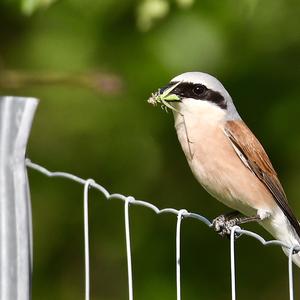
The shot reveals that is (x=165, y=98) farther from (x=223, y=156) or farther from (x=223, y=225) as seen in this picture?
(x=223, y=225)

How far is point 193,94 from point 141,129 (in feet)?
5.33

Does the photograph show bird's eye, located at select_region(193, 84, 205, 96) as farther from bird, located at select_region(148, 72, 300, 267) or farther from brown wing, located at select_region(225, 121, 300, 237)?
brown wing, located at select_region(225, 121, 300, 237)

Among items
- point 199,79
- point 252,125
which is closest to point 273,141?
point 252,125

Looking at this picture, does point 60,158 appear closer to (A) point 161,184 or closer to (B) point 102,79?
(A) point 161,184

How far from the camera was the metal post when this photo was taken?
2957 mm

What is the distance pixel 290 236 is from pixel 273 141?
4.84 feet

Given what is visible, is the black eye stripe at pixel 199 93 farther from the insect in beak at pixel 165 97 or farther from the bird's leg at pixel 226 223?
the bird's leg at pixel 226 223

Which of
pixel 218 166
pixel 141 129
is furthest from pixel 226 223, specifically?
pixel 141 129

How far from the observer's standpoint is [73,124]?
5848 mm

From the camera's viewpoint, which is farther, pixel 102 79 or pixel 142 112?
pixel 142 112

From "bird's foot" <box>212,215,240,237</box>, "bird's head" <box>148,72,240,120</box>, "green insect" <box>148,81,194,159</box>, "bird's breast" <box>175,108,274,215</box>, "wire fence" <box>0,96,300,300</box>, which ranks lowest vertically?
"wire fence" <box>0,96,300,300</box>

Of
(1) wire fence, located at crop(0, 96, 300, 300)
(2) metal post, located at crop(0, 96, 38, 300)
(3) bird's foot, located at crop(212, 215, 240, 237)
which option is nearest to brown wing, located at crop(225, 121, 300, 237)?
(3) bird's foot, located at crop(212, 215, 240, 237)

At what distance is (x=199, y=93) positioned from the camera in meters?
4.12

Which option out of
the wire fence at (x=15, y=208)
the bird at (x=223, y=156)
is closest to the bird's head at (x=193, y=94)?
the bird at (x=223, y=156)
